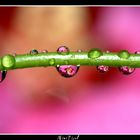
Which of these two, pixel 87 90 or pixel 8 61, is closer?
pixel 8 61

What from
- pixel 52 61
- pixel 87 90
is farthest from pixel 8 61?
pixel 87 90

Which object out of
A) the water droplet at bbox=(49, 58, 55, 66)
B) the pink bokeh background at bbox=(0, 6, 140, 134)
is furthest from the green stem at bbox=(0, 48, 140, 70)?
the pink bokeh background at bbox=(0, 6, 140, 134)

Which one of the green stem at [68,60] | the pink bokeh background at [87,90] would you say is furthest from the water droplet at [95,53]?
the pink bokeh background at [87,90]

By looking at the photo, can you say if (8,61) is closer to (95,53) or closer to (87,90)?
(95,53)

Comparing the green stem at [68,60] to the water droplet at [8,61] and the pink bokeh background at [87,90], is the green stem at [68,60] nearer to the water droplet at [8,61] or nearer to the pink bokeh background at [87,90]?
the water droplet at [8,61]

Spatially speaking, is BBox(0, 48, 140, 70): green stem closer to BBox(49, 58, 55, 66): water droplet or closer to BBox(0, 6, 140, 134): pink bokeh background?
BBox(49, 58, 55, 66): water droplet
